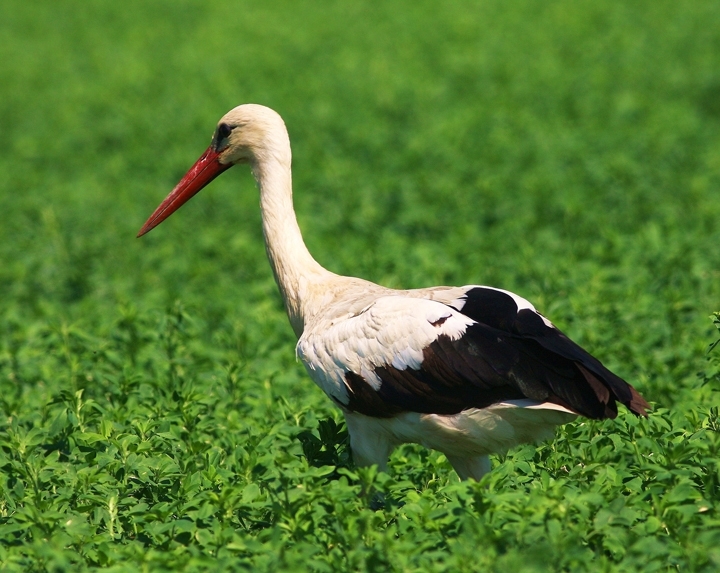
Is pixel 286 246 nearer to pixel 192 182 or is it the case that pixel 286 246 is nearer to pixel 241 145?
pixel 241 145

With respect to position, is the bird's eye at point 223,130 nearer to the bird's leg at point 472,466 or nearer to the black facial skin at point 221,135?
the black facial skin at point 221,135

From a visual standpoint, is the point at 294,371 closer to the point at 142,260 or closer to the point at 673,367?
the point at 673,367

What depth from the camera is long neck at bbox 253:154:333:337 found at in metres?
5.12

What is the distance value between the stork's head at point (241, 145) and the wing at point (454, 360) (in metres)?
1.16

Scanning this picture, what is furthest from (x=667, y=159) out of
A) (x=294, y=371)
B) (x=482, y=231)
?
(x=294, y=371)

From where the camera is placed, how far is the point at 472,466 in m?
4.58

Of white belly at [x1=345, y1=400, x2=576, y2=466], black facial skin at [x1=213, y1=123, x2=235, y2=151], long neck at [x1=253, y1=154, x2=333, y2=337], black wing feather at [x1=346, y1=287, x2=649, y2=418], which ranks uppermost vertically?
black facial skin at [x1=213, y1=123, x2=235, y2=151]

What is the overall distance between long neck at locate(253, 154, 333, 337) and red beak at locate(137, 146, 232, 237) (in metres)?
0.42

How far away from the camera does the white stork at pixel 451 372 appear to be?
160 inches

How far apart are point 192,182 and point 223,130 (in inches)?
15.1

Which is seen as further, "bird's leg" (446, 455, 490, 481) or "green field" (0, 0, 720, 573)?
"bird's leg" (446, 455, 490, 481)

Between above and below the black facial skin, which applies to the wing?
below

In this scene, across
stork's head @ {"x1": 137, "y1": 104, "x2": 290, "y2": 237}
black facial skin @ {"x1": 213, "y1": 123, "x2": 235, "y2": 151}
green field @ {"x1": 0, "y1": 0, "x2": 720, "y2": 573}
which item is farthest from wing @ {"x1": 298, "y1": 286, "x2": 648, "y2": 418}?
black facial skin @ {"x1": 213, "y1": 123, "x2": 235, "y2": 151}

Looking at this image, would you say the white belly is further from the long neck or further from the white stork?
the long neck
